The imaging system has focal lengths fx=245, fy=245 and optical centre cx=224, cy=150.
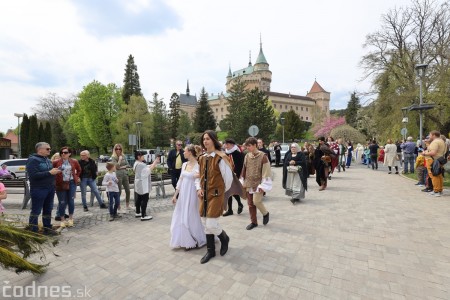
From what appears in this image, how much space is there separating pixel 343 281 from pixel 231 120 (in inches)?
1556

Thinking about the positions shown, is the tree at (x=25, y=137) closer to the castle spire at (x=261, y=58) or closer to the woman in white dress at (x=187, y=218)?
the woman in white dress at (x=187, y=218)

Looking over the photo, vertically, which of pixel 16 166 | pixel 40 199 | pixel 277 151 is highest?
pixel 277 151

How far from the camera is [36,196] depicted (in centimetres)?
496

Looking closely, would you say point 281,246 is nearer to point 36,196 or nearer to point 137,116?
point 36,196

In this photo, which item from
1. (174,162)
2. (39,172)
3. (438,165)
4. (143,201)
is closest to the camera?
(39,172)

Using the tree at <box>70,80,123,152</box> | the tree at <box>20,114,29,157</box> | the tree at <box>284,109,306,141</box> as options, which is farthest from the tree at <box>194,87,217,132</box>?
the tree at <box>20,114,29,157</box>

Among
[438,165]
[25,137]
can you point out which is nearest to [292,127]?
[25,137]

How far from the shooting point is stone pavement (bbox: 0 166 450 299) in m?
3.11

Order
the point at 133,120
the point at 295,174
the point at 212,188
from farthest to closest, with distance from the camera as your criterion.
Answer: the point at 133,120, the point at 295,174, the point at 212,188

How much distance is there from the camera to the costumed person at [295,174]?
7645mm

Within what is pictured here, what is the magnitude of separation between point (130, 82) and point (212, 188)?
56.1 meters

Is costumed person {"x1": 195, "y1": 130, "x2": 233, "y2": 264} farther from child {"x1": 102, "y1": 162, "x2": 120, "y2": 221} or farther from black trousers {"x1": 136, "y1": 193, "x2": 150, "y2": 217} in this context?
child {"x1": 102, "y1": 162, "x2": 120, "y2": 221}

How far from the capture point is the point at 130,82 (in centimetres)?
5372

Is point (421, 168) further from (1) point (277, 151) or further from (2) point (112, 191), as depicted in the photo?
(2) point (112, 191)
